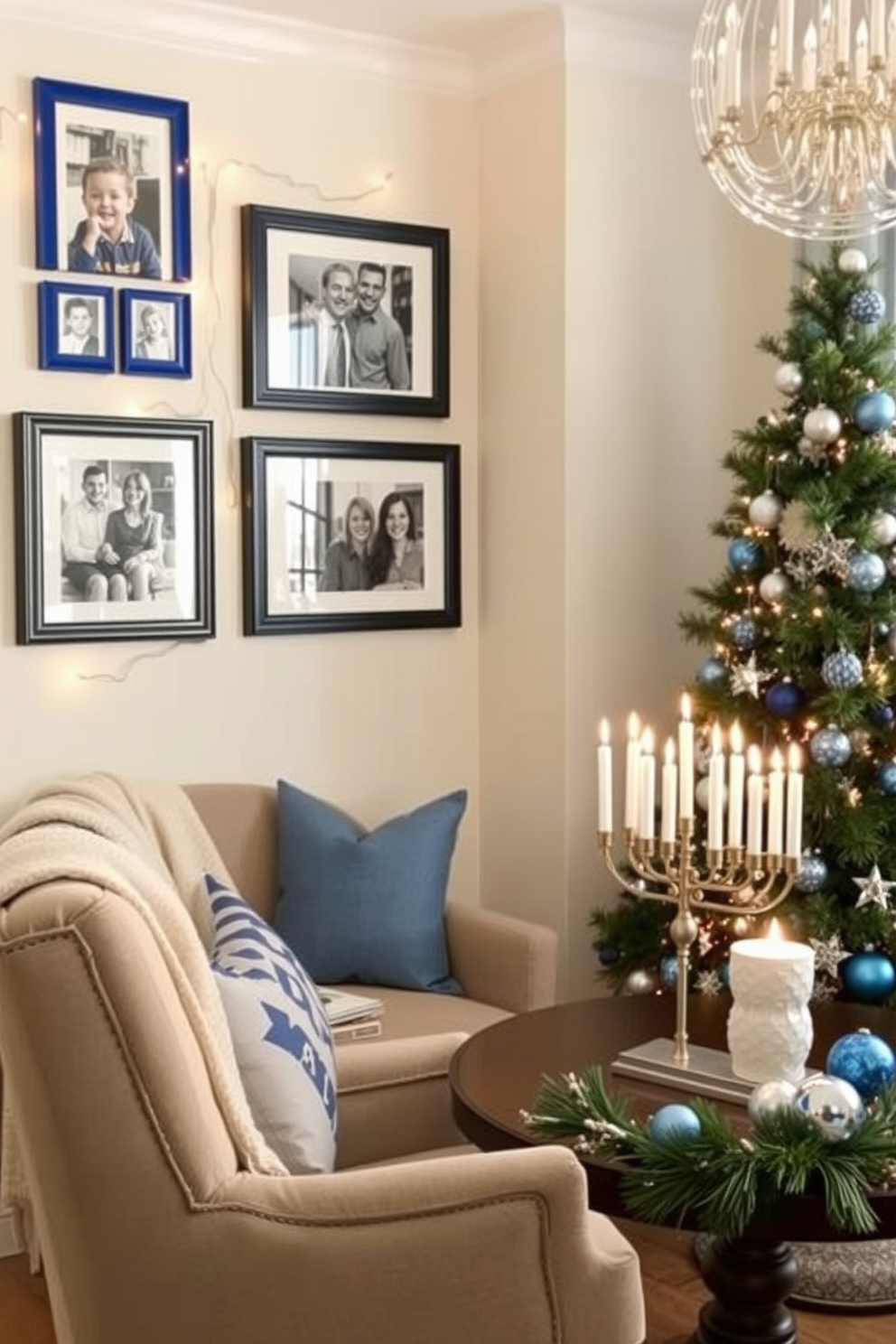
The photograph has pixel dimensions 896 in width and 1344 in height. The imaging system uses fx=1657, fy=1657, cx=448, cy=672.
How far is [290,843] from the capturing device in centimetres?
377

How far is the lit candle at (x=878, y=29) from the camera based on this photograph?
2414 mm

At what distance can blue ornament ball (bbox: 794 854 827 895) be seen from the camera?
3455mm

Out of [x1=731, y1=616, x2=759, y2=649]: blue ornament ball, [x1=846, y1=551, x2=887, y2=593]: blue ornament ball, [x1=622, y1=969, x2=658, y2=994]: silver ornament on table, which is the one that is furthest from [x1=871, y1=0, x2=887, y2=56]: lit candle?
[x1=622, y1=969, x2=658, y2=994]: silver ornament on table

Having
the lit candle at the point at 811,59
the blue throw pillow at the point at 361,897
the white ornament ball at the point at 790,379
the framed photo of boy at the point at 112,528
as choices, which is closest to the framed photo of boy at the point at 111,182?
the framed photo of boy at the point at 112,528

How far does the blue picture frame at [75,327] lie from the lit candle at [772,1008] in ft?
6.62

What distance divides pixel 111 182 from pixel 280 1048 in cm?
213

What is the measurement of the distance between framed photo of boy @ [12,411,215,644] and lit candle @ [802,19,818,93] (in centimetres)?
179

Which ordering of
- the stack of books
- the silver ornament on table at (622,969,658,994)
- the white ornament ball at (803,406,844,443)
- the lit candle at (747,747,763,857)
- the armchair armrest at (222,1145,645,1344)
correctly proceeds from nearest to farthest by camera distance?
the armchair armrest at (222,1145,645,1344) < the lit candle at (747,747,763,857) < the stack of books < the white ornament ball at (803,406,844,443) < the silver ornament on table at (622,969,658,994)

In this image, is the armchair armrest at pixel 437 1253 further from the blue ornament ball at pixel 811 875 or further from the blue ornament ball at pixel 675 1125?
the blue ornament ball at pixel 811 875

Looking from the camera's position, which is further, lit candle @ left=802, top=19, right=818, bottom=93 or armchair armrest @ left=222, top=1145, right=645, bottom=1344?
lit candle @ left=802, top=19, right=818, bottom=93

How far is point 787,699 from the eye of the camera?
3.55 metres

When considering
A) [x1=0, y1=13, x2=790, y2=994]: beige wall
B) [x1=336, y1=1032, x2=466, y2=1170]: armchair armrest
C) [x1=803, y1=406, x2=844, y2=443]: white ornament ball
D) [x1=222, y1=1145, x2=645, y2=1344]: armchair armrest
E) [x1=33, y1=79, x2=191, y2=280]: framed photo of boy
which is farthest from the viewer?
[x1=0, y1=13, x2=790, y2=994]: beige wall

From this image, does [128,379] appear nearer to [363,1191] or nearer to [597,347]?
[597,347]

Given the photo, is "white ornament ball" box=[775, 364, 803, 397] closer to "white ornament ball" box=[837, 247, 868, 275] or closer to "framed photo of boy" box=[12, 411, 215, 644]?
"white ornament ball" box=[837, 247, 868, 275]
